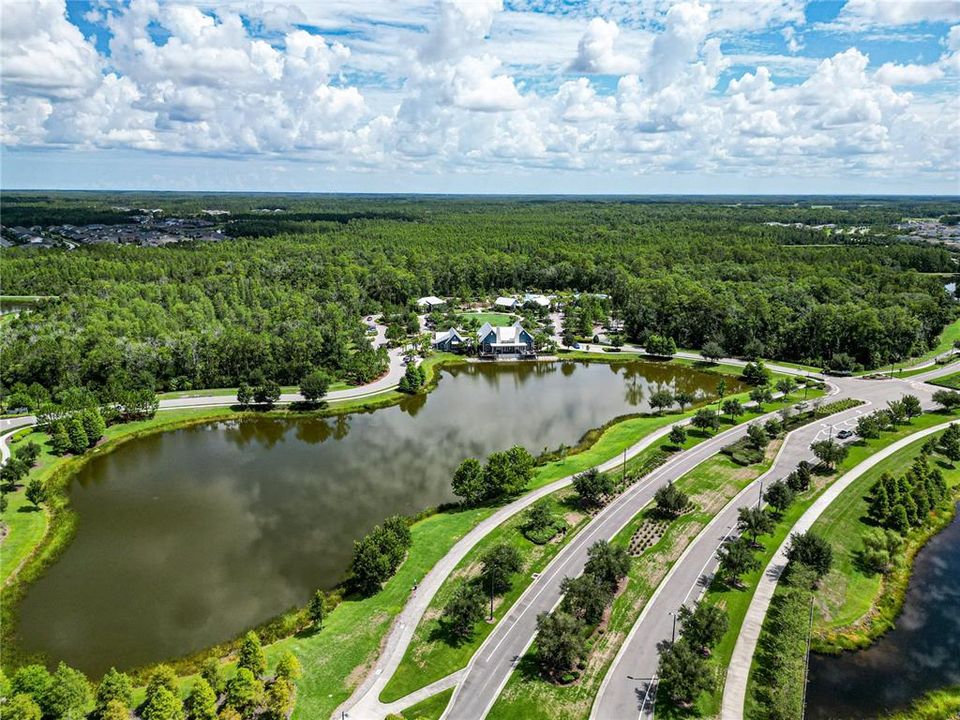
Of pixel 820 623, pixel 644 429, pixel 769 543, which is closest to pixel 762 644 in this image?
pixel 820 623

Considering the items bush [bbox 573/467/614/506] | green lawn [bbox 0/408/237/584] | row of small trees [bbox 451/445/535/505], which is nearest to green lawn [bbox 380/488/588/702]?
bush [bbox 573/467/614/506]

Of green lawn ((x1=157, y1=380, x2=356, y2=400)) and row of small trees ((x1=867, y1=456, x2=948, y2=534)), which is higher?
row of small trees ((x1=867, y1=456, x2=948, y2=534))

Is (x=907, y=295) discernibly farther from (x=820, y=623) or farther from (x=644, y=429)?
(x=820, y=623)

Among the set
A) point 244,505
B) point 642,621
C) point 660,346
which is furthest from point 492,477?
point 660,346

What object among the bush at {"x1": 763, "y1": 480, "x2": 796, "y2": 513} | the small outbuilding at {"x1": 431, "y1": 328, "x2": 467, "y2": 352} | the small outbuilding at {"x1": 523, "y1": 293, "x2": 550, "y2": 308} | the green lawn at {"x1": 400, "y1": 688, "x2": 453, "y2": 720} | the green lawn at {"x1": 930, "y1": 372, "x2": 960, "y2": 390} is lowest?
the green lawn at {"x1": 400, "y1": 688, "x2": 453, "y2": 720}

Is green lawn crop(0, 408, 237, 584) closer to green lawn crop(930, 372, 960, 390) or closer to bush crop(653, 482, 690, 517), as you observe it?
bush crop(653, 482, 690, 517)

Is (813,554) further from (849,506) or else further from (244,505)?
(244,505)
